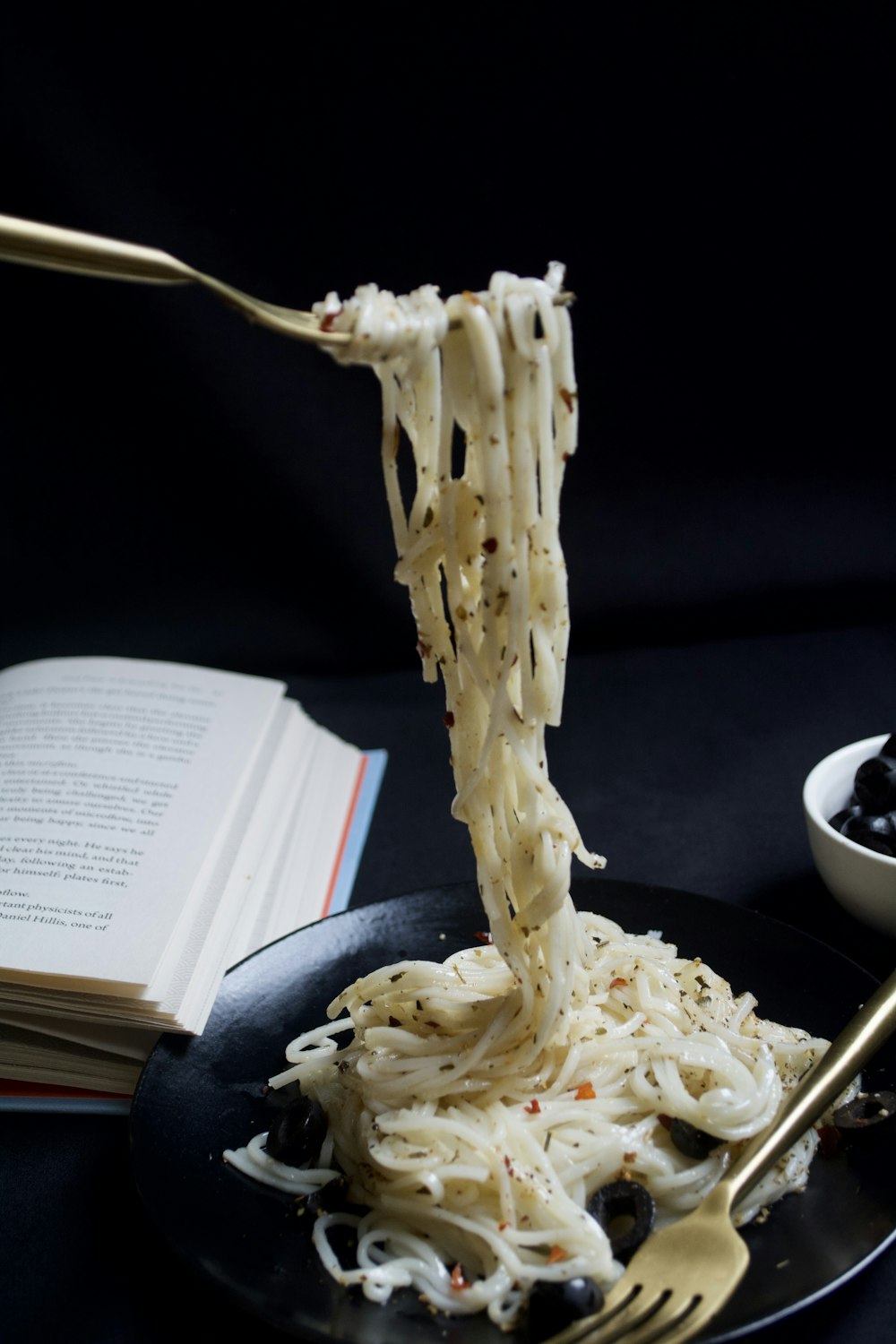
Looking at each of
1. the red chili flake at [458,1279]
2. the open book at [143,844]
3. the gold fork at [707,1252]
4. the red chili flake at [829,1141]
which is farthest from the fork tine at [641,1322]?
the open book at [143,844]

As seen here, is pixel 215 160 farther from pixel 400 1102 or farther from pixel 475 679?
pixel 400 1102

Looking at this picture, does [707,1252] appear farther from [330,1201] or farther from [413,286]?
[413,286]

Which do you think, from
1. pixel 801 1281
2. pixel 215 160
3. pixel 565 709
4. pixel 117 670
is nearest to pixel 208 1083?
pixel 801 1281

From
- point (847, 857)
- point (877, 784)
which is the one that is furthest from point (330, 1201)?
point (877, 784)

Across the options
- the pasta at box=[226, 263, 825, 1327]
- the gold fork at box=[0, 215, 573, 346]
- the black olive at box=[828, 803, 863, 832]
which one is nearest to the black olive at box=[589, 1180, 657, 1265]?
the pasta at box=[226, 263, 825, 1327]

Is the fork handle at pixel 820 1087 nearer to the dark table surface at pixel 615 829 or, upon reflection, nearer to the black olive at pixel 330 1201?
the dark table surface at pixel 615 829

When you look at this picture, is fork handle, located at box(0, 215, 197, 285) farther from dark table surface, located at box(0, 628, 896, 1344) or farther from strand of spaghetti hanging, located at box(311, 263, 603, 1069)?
dark table surface, located at box(0, 628, 896, 1344)
